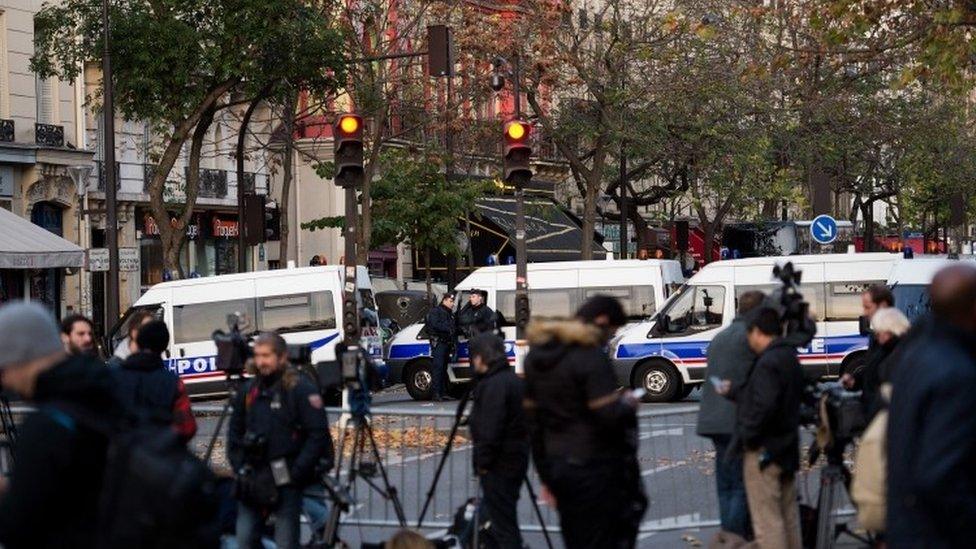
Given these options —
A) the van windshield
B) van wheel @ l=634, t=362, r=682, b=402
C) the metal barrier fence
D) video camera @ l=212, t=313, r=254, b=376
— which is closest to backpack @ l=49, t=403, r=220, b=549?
video camera @ l=212, t=313, r=254, b=376

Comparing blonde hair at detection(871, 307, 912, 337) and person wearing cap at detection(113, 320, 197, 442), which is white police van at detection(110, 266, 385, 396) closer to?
blonde hair at detection(871, 307, 912, 337)

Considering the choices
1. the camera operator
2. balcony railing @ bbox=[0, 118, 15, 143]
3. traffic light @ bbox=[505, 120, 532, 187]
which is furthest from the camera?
balcony railing @ bbox=[0, 118, 15, 143]

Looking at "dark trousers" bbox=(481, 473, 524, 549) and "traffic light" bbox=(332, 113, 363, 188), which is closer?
"dark trousers" bbox=(481, 473, 524, 549)

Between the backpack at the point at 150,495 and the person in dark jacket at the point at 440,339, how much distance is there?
75.4 feet

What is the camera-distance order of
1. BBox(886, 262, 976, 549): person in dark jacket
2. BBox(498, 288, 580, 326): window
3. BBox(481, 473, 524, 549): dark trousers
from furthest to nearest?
BBox(498, 288, 580, 326): window
BBox(481, 473, 524, 549): dark trousers
BBox(886, 262, 976, 549): person in dark jacket

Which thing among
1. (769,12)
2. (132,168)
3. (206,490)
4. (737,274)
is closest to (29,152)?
(132,168)

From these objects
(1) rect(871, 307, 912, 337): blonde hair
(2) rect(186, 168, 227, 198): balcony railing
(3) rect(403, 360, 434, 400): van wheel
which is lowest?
(3) rect(403, 360, 434, 400): van wheel

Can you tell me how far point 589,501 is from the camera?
9.16 metres

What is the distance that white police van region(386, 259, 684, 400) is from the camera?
30234 mm

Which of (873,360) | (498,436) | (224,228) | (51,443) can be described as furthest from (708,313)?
(224,228)

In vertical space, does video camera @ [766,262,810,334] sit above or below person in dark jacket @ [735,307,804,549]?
above

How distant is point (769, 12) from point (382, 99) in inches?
686

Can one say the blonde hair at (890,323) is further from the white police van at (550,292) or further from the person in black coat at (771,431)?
the white police van at (550,292)

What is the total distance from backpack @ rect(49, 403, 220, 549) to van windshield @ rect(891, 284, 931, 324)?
69.6ft
